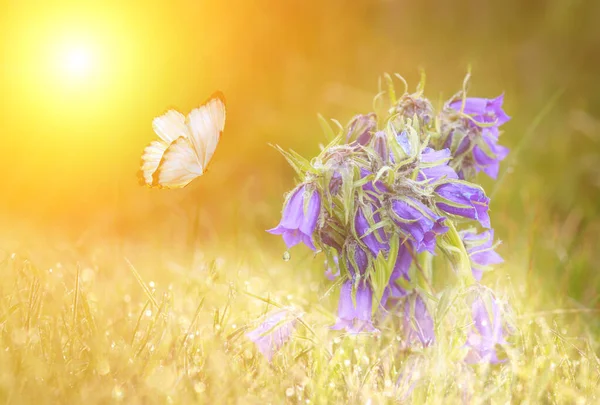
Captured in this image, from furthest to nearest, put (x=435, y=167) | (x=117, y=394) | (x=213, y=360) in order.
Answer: (x=435, y=167) < (x=213, y=360) < (x=117, y=394)

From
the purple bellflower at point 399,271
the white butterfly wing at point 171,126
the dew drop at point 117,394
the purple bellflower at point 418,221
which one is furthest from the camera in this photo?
the white butterfly wing at point 171,126

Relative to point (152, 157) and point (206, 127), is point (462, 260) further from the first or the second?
point (152, 157)

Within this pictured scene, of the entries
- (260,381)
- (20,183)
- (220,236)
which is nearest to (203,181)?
(220,236)

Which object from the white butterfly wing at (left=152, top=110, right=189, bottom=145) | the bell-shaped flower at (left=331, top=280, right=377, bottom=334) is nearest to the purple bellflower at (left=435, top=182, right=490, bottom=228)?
the bell-shaped flower at (left=331, top=280, right=377, bottom=334)

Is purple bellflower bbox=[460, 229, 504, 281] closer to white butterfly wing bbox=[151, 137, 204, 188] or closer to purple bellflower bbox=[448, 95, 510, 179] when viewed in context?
purple bellflower bbox=[448, 95, 510, 179]

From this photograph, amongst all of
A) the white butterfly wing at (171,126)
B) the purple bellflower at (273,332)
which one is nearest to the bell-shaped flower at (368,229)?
the purple bellflower at (273,332)

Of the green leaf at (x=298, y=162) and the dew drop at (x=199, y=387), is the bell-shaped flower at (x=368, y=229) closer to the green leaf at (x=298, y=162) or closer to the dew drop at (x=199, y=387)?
the green leaf at (x=298, y=162)

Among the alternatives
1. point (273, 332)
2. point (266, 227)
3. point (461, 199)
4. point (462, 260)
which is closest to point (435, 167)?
point (461, 199)
